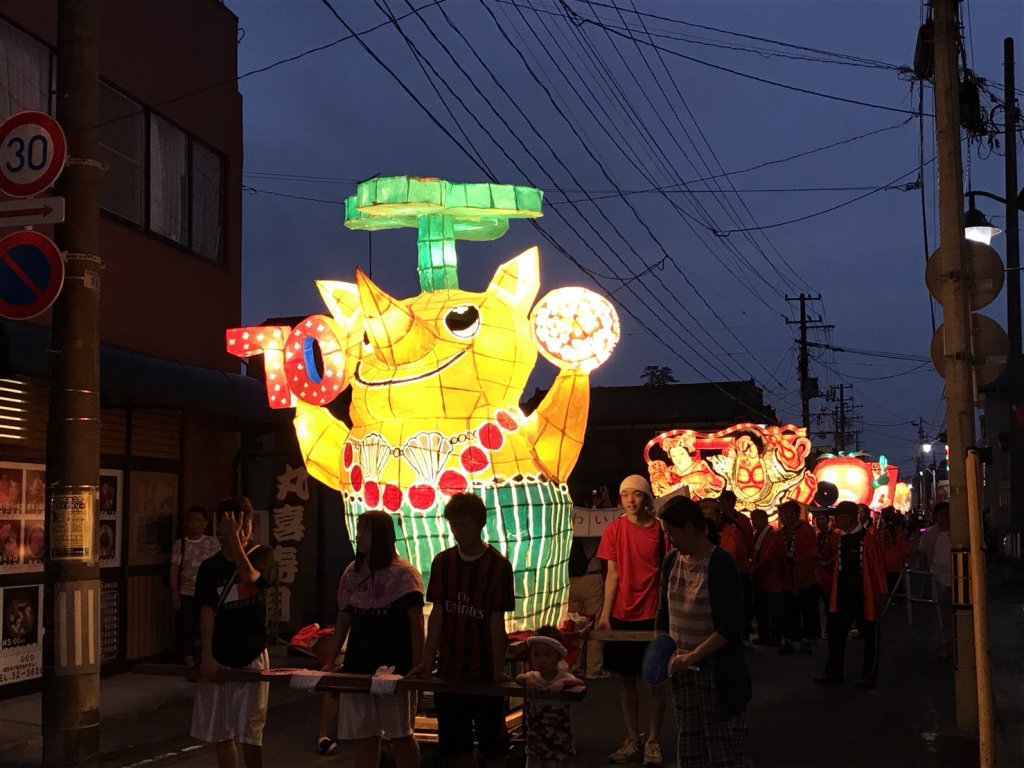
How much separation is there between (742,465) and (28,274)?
1594cm

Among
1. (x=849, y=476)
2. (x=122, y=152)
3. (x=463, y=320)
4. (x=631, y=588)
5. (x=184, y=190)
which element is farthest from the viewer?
(x=849, y=476)

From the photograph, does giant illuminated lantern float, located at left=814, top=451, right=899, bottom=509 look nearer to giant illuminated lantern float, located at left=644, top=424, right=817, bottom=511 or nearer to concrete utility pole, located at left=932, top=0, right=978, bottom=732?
giant illuminated lantern float, located at left=644, top=424, right=817, bottom=511

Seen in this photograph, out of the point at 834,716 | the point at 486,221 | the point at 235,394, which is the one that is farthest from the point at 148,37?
the point at 834,716

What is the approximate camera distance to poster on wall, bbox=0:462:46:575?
402 inches

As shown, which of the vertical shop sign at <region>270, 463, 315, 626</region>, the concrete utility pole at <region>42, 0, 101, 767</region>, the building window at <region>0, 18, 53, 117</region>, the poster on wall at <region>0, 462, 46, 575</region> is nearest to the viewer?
the concrete utility pole at <region>42, 0, 101, 767</region>

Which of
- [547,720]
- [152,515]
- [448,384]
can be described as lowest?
[547,720]

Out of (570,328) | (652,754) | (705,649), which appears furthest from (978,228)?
(705,649)

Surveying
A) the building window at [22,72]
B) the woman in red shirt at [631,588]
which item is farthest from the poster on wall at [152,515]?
the woman in red shirt at [631,588]

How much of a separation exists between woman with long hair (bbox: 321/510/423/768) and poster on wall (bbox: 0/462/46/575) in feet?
17.6

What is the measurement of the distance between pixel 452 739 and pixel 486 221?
4.69 metres

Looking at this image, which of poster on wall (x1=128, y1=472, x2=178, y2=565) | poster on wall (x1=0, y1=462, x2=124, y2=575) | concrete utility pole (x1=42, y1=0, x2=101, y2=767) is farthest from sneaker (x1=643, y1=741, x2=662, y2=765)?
poster on wall (x1=128, y1=472, x2=178, y2=565)

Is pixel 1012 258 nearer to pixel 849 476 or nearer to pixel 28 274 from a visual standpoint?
pixel 849 476

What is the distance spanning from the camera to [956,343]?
877 centimetres

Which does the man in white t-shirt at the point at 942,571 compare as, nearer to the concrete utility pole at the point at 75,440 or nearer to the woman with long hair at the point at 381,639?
the woman with long hair at the point at 381,639
